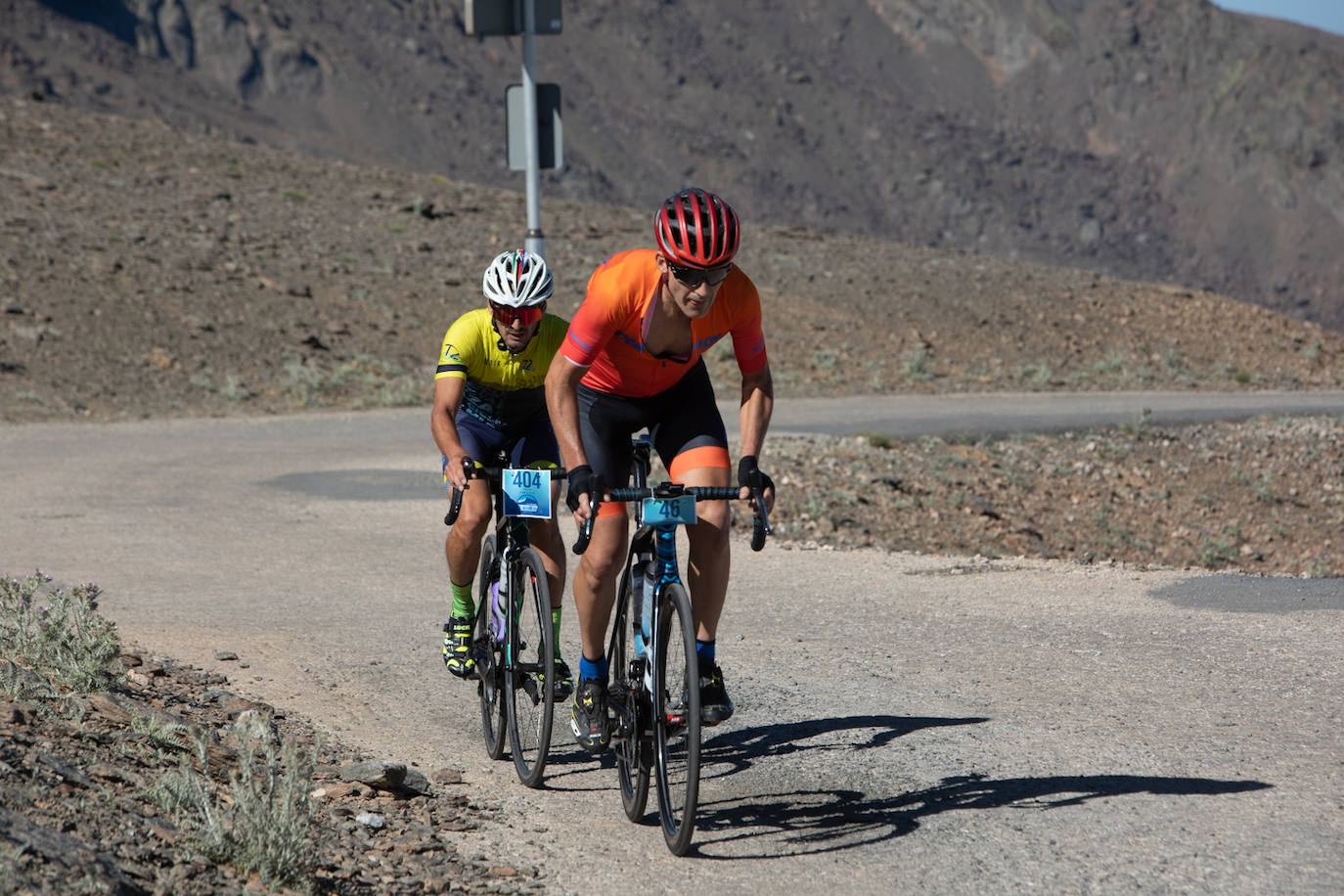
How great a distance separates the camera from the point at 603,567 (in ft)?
16.2

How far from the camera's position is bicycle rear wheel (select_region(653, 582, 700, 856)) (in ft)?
14.1

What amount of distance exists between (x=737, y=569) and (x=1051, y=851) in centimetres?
509

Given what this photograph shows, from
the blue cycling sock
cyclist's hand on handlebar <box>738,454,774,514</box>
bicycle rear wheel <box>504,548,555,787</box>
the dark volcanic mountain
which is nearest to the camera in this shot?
cyclist's hand on handlebar <box>738,454,774,514</box>

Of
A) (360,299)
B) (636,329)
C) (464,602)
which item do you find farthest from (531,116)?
(360,299)

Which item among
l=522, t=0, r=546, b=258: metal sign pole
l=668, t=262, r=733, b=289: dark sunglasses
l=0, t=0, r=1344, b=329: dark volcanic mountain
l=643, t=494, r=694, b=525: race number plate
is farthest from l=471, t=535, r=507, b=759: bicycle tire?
l=0, t=0, r=1344, b=329: dark volcanic mountain

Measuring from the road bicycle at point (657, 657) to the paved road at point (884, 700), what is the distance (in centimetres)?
16

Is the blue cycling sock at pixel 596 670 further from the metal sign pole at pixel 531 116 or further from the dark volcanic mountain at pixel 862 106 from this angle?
the dark volcanic mountain at pixel 862 106

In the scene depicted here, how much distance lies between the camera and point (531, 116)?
10547mm

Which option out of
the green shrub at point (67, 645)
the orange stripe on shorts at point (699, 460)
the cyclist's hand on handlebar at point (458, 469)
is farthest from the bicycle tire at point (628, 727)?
the green shrub at point (67, 645)

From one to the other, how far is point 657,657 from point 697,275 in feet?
4.05

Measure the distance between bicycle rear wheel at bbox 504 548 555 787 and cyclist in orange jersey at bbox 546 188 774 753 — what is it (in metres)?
0.17

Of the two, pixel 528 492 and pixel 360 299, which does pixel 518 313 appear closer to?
pixel 528 492

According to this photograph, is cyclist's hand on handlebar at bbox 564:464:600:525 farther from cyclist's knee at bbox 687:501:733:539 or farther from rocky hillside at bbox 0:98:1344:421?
rocky hillside at bbox 0:98:1344:421

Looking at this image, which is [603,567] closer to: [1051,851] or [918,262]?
[1051,851]
